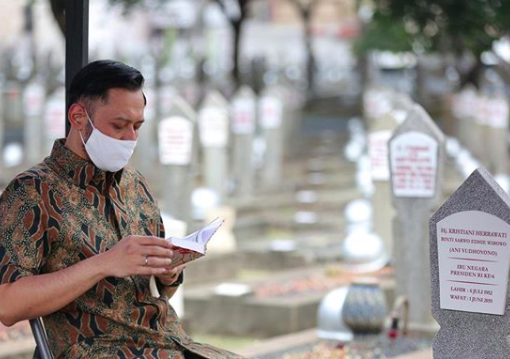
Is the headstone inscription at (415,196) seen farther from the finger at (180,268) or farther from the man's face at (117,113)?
the man's face at (117,113)

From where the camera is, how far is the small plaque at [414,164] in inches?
392

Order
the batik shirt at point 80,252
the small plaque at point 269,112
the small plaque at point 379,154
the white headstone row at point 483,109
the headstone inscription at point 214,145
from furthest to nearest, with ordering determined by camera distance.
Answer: the white headstone row at point 483,109
the small plaque at point 269,112
the headstone inscription at point 214,145
the small plaque at point 379,154
the batik shirt at point 80,252

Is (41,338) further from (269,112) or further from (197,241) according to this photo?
(269,112)

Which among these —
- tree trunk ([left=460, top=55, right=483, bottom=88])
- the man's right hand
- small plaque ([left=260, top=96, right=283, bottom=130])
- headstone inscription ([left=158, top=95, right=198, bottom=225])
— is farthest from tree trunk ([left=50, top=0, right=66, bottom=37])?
tree trunk ([left=460, top=55, right=483, bottom=88])

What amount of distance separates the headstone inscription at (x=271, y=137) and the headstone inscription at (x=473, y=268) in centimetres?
1632

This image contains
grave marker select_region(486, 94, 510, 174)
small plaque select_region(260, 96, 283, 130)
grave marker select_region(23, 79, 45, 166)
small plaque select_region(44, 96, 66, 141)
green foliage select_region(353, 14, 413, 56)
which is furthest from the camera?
green foliage select_region(353, 14, 413, 56)

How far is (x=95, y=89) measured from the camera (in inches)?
168

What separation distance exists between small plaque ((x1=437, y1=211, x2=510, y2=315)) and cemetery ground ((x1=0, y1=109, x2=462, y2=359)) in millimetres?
2875

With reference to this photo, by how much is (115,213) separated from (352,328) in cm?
462

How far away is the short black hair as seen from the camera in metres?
4.26

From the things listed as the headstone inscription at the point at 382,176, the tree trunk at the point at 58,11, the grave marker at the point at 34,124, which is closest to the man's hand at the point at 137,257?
the headstone inscription at the point at 382,176

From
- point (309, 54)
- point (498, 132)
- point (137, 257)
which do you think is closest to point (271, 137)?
point (498, 132)

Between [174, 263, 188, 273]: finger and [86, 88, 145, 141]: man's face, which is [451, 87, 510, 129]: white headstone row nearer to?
[174, 263, 188, 273]: finger

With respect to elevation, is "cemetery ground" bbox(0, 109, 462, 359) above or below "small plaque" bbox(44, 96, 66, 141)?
below
